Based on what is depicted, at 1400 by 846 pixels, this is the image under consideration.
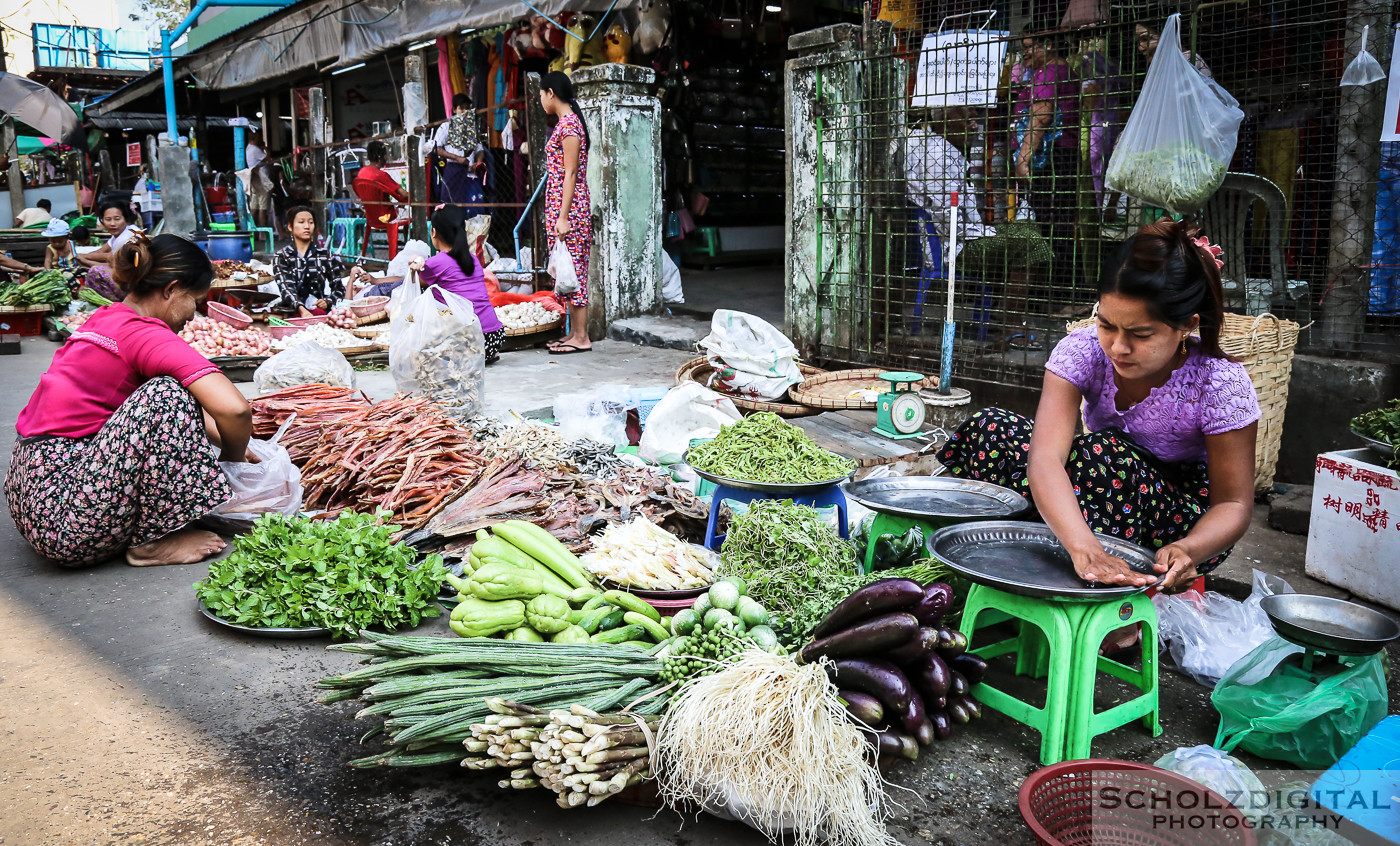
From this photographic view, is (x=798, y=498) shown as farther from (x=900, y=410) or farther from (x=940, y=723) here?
(x=900, y=410)

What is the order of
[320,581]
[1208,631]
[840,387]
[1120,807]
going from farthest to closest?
[840,387] < [320,581] < [1208,631] < [1120,807]

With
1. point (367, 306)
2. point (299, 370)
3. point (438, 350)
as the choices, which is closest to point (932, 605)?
point (438, 350)

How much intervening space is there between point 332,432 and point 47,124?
43.9 ft

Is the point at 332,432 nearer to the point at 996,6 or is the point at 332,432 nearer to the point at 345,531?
the point at 345,531

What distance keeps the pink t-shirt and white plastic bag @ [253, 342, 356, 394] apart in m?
1.88

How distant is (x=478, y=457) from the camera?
4.41m

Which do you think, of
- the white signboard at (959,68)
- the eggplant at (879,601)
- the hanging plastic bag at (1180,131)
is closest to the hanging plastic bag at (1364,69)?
the hanging plastic bag at (1180,131)

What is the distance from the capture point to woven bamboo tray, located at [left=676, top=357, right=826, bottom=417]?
5.21 metres

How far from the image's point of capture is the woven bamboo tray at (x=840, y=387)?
203 inches

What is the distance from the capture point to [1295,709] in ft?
7.48

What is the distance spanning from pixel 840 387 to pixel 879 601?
132 inches

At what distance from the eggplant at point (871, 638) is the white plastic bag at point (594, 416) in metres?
2.89

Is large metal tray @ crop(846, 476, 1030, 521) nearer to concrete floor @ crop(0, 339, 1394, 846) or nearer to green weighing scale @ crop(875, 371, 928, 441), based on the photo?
concrete floor @ crop(0, 339, 1394, 846)

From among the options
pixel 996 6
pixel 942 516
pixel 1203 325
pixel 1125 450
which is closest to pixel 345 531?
pixel 942 516
